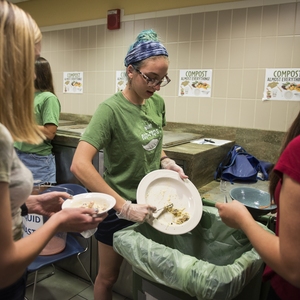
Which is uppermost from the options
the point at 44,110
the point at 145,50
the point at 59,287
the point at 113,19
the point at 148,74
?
the point at 113,19

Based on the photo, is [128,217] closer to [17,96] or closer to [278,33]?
[17,96]

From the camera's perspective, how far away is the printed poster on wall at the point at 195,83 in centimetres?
256

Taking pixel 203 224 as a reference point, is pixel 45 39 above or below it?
above

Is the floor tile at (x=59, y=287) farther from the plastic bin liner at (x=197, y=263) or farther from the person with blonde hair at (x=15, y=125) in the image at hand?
the person with blonde hair at (x=15, y=125)

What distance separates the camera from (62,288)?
218 cm

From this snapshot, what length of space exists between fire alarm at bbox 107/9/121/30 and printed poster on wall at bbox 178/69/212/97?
2.75ft

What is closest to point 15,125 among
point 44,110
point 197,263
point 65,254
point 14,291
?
point 14,291

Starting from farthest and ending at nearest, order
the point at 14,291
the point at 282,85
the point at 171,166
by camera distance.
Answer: the point at 282,85
the point at 171,166
the point at 14,291

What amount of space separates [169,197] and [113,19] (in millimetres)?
2149

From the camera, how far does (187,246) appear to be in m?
1.47

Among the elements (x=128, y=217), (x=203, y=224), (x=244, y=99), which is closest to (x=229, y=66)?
(x=244, y=99)

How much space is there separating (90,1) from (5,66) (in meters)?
2.82

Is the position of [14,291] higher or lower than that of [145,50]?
lower

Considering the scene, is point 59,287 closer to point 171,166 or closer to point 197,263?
point 171,166
